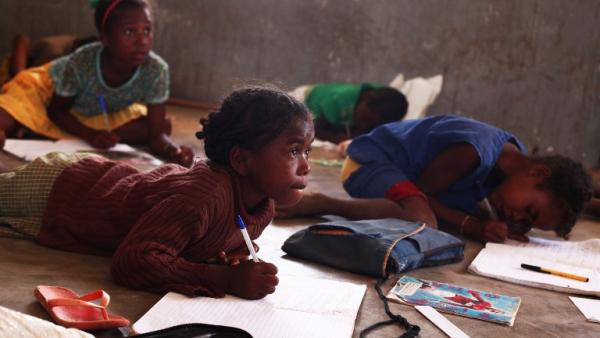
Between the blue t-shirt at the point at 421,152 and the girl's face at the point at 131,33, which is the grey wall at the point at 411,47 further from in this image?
the blue t-shirt at the point at 421,152

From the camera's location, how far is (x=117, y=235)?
7.67 feet

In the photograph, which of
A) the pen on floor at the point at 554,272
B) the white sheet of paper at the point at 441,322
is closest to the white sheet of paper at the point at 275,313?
the white sheet of paper at the point at 441,322

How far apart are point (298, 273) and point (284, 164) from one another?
48 cm

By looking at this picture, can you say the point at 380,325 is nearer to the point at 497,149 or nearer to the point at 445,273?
the point at 445,273

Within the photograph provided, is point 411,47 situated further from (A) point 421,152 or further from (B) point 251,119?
(B) point 251,119

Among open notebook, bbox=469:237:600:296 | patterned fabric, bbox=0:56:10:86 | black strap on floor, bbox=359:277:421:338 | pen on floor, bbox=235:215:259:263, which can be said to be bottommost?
patterned fabric, bbox=0:56:10:86

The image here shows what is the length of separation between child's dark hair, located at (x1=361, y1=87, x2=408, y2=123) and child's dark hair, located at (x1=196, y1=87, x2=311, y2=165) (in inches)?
122

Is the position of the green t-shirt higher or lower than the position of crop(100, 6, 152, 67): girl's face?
lower

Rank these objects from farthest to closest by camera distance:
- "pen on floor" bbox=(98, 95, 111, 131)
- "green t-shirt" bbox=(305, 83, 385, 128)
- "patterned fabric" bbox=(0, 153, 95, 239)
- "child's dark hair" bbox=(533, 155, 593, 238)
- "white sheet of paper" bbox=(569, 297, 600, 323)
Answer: "green t-shirt" bbox=(305, 83, 385, 128) → "pen on floor" bbox=(98, 95, 111, 131) → "child's dark hair" bbox=(533, 155, 593, 238) → "patterned fabric" bbox=(0, 153, 95, 239) → "white sheet of paper" bbox=(569, 297, 600, 323)

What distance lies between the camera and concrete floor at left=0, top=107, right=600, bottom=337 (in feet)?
→ 6.59

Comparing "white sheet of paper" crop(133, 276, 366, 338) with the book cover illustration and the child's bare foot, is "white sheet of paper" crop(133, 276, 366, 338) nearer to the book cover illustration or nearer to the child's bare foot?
the book cover illustration

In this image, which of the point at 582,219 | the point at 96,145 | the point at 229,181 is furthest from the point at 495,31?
the point at 229,181

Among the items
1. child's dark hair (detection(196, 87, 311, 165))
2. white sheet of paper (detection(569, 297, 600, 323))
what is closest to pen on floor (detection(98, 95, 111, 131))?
child's dark hair (detection(196, 87, 311, 165))

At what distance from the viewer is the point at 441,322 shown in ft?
6.91
